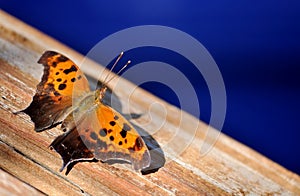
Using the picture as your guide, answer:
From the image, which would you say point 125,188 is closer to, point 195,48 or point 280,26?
point 195,48

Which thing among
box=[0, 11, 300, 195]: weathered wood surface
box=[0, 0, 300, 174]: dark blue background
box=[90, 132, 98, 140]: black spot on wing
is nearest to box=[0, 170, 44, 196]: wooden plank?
box=[0, 11, 300, 195]: weathered wood surface

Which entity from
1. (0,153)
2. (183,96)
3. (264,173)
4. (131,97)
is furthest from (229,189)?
(183,96)

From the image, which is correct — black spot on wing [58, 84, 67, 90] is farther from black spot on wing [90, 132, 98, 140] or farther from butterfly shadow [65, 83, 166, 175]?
black spot on wing [90, 132, 98, 140]

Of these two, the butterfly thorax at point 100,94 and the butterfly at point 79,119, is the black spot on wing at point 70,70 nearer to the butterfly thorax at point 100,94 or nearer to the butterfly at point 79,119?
the butterfly at point 79,119

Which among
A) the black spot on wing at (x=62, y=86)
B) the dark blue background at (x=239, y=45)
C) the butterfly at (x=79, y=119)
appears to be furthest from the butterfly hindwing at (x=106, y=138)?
the dark blue background at (x=239, y=45)

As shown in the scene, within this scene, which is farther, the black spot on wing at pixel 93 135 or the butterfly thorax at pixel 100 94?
the butterfly thorax at pixel 100 94

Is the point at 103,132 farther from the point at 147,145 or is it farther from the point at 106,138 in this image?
the point at 147,145
